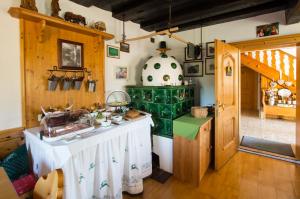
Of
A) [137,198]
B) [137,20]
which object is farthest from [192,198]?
[137,20]

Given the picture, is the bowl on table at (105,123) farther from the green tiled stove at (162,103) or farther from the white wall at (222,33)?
the white wall at (222,33)

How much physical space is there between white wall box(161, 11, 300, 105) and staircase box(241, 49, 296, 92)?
10.3 feet

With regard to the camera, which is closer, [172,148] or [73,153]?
[73,153]

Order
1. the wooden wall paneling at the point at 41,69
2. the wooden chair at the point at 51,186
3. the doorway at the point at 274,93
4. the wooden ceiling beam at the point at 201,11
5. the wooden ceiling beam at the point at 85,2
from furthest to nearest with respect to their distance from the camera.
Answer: the doorway at the point at 274,93 < the wooden ceiling beam at the point at 201,11 < the wooden ceiling beam at the point at 85,2 < the wooden wall paneling at the point at 41,69 < the wooden chair at the point at 51,186

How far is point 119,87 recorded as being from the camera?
261 centimetres

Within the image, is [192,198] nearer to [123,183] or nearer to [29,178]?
[123,183]

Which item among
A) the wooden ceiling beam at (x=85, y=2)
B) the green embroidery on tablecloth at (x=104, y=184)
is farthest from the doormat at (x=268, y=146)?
the wooden ceiling beam at (x=85, y=2)

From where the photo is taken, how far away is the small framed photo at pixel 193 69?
3.08 m

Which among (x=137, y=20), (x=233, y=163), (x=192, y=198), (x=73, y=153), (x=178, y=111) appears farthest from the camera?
(x=137, y=20)

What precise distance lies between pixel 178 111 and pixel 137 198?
1.15 metres

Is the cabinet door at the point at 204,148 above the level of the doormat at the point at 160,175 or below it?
above

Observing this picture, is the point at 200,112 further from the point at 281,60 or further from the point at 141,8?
the point at 281,60

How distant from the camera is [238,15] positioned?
2496 millimetres

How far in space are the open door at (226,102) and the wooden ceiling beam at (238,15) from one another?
1.43ft
